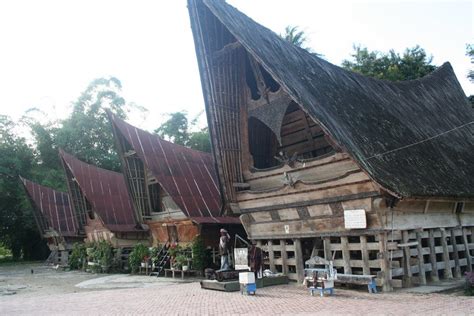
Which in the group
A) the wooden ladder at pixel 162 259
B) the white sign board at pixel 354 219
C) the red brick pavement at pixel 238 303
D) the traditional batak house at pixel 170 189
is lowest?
the red brick pavement at pixel 238 303

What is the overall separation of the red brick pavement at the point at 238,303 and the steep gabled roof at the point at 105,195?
11.9 meters

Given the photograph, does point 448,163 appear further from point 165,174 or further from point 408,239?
point 165,174

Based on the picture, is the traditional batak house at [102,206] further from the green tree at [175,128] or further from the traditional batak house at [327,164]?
A: the green tree at [175,128]

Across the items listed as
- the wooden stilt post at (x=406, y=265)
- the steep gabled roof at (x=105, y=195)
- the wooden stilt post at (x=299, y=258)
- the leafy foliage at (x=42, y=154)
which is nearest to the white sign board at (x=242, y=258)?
the wooden stilt post at (x=299, y=258)

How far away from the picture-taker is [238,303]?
417 inches

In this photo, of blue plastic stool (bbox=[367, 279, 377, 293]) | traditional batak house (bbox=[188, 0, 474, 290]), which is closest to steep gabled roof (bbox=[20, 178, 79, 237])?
traditional batak house (bbox=[188, 0, 474, 290])

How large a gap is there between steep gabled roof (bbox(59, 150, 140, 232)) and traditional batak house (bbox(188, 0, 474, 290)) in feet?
37.0

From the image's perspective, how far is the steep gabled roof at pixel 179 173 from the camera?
20219mm

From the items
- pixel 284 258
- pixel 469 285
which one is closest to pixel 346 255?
pixel 284 258

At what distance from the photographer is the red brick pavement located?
900 cm

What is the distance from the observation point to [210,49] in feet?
51.2

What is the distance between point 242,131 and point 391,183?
6475mm

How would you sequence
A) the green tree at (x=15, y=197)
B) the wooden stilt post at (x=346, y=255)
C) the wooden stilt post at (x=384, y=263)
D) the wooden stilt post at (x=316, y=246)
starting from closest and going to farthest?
1. the wooden stilt post at (x=384, y=263)
2. the wooden stilt post at (x=346, y=255)
3. the wooden stilt post at (x=316, y=246)
4. the green tree at (x=15, y=197)

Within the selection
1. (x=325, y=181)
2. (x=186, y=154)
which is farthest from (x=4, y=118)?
(x=325, y=181)
